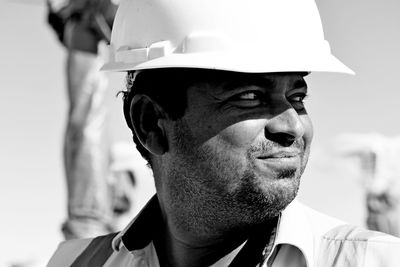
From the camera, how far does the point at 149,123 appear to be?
2719mm

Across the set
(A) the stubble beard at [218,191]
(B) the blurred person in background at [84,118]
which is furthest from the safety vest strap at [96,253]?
(B) the blurred person in background at [84,118]

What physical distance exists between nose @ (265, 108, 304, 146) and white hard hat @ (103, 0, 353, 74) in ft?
0.38

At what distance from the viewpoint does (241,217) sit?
249 cm

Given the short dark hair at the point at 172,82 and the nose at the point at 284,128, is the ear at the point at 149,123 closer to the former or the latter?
the short dark hair at the point at 172,82

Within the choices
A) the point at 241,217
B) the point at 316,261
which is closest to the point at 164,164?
the point at 241,217

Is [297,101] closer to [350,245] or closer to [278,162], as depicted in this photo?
[278,162]

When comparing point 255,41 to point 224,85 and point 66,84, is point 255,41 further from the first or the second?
point 66,84

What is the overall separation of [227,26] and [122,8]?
0.40 metres

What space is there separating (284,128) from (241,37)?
10.7 inches

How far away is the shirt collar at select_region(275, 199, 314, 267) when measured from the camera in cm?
238

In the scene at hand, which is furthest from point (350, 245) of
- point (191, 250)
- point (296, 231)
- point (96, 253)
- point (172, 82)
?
point (96, 253)

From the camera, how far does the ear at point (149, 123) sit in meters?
2.68

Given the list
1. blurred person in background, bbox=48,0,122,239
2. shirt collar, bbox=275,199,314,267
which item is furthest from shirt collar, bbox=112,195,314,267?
blurred person in background, bbox=48,0,122,239

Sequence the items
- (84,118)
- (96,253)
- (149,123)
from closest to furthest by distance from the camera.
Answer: (149,123) → (96,253) → (84,118)
